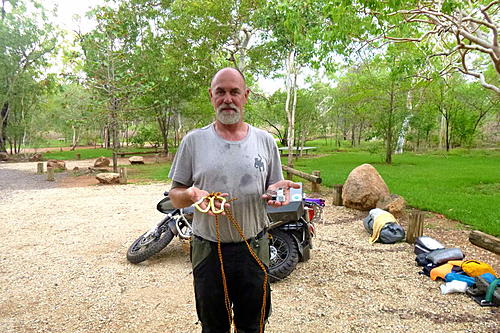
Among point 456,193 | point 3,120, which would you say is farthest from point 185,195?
point 3,120

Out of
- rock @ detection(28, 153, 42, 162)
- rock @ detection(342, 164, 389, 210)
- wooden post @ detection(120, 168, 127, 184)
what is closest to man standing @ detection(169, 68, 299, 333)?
rock @ detection(342, 164, 389, 210)

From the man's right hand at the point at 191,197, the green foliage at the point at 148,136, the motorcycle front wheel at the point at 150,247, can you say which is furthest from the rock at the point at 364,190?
the green foliage at the point at 148,136

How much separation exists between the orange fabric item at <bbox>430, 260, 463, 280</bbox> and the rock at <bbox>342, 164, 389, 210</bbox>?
139 inches

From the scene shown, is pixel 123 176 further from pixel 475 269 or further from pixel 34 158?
pixel 34 158

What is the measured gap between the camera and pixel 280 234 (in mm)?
4242

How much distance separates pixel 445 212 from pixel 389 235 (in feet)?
9.42

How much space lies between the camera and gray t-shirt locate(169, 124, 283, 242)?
Answer: 1.78 meters

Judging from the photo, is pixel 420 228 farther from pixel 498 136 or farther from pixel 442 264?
pixel 498 136

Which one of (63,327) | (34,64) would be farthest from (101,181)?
(34,64)

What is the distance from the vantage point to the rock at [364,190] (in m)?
7.74

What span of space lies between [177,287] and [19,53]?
27.9 m

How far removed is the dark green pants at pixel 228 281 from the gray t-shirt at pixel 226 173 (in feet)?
0.25

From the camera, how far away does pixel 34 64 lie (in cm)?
2555

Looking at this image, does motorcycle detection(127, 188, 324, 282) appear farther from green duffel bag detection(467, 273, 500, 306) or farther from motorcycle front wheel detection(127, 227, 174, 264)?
green duffel bag detection(467, 273, 500, 306)
